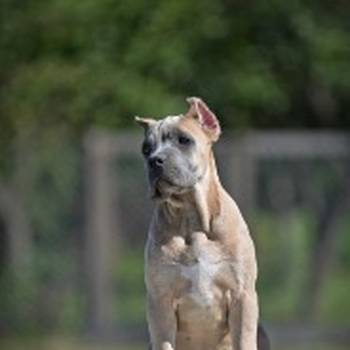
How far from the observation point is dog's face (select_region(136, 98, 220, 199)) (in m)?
7.16

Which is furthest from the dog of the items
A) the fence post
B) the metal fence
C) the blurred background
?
the fence post

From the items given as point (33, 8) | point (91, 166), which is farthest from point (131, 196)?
point (33, 8)

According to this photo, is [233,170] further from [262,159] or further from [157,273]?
[157,273]

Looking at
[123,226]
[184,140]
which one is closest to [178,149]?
[184,140]

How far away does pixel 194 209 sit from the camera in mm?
7406

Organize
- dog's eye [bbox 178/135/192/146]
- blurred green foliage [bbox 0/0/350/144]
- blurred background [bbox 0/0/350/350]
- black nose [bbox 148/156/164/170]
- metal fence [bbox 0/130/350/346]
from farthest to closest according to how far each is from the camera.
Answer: metal fence [bbox 0/130/350/346] → blurred background [bbox 0/0/350/350] → blurred green foliage [bbox 0/0/350/144] → dog's eye [bbox 178/135/192/146] → black nose [bbox 148/156/164/170]

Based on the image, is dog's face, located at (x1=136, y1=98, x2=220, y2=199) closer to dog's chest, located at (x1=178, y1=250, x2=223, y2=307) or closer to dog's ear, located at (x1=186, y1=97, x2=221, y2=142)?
dog's ear, located at (x1=186, y1=97, x2=221, y2=142)

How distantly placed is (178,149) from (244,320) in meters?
0.75

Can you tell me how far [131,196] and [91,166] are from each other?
47cm

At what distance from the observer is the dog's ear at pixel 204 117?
7.38m

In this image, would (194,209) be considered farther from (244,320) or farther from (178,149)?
(244,320)

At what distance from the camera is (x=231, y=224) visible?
7.46 meters

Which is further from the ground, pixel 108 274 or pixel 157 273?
pixel 157 273

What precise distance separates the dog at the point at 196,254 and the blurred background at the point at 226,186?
851 centimetres
